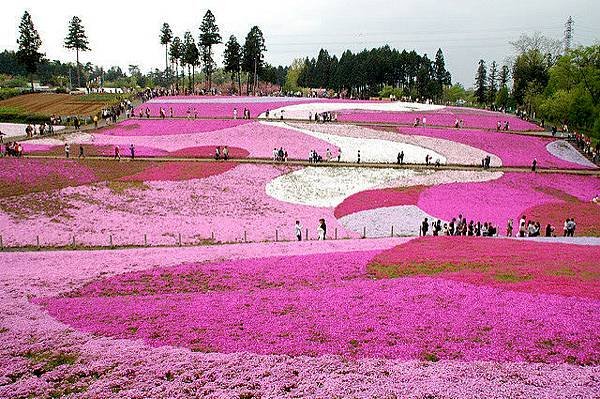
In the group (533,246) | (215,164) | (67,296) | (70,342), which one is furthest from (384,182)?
(70,342)

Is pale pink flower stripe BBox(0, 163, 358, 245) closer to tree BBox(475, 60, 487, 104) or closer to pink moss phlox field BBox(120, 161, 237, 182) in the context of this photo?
pink moss phlox field BBox(120, 161, 237, 182)

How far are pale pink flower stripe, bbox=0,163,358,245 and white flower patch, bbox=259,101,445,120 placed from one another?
1312 inches

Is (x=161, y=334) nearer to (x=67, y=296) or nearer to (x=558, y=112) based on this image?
(x=67, y=296)

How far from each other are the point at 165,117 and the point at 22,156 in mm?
25965

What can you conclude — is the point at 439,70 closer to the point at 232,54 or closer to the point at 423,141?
the point at 232,54

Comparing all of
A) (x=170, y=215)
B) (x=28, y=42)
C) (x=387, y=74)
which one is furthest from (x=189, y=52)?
(x=170, y=215)

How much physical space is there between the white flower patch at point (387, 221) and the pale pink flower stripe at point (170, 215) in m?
1.10

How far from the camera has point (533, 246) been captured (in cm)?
2636

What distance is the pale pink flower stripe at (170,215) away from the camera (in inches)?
1256

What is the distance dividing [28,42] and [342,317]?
104 meters

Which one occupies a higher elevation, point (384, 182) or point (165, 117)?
point (165, 117)

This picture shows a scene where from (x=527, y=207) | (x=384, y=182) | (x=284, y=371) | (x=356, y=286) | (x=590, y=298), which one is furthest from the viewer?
(x=384, y=182)

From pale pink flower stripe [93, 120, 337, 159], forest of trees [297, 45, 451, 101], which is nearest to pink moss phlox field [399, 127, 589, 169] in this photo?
pale pink flower stripe [93, 120, 337, 159]

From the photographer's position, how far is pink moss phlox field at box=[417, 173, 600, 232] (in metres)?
38.0
